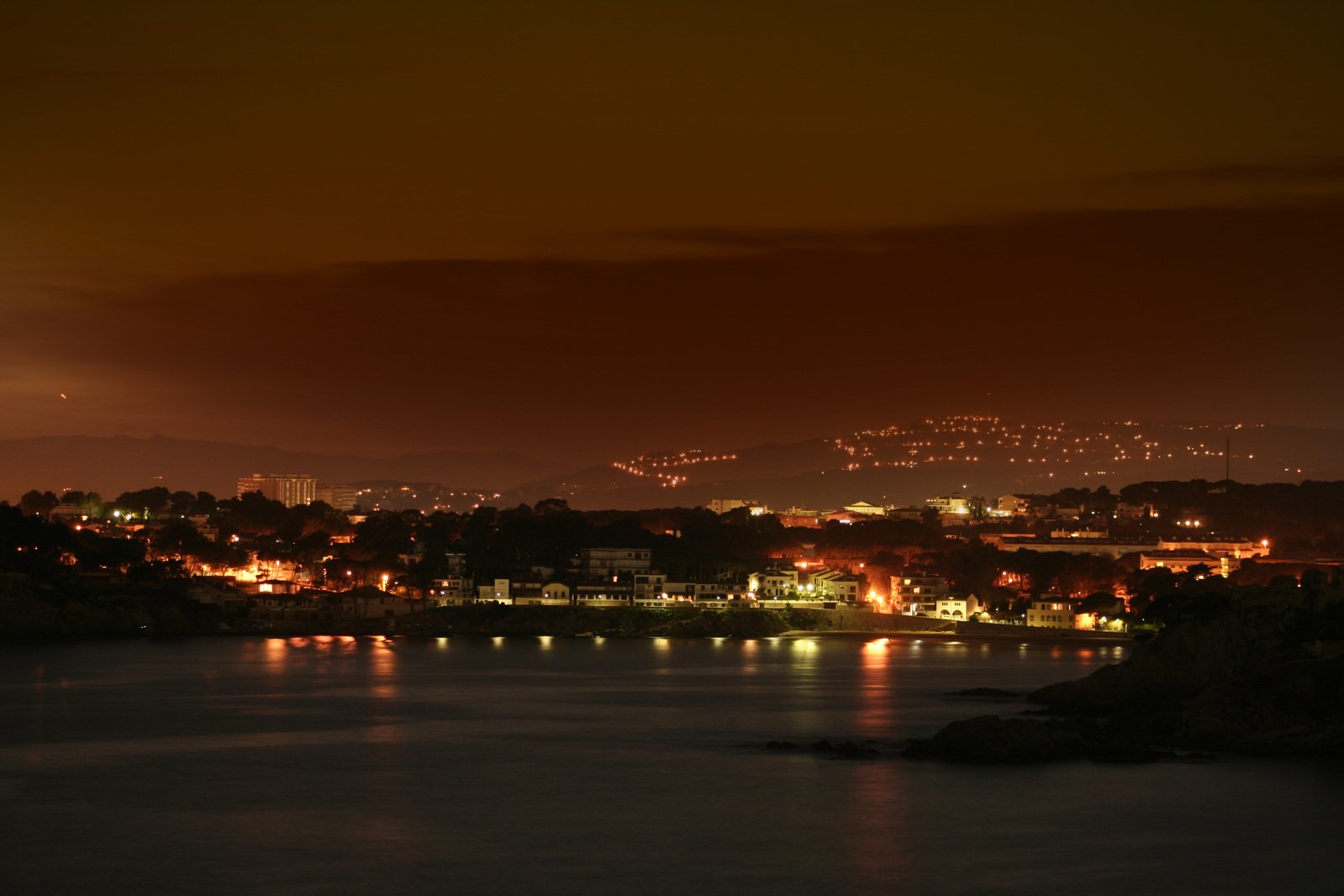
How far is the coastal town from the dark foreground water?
1049 inches

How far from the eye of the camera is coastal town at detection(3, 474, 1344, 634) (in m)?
56.9

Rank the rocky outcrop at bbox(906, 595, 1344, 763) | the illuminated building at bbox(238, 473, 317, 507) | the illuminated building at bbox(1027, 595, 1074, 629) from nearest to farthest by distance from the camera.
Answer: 1. the rocky outcrop at bbox(906, 595, 1344, 763)
2. the illuminated building at bbox(1027, 595, 1074, 629)
3. the illuminated building at bbox(238, 473, 317, 507)

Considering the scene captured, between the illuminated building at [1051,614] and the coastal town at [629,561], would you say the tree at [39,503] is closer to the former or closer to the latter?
the coastal town at [629,561]

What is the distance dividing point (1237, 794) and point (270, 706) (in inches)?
675

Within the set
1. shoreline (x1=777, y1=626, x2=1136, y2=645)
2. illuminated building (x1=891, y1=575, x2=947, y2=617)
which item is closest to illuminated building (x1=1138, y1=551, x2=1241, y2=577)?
illuminated building (x1=891, y1=575, x2=947, y2=617)

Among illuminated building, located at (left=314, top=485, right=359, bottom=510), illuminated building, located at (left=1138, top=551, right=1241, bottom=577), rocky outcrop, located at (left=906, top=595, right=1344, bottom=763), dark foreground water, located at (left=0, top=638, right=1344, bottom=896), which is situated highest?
illuminated building, located at (left=314, top=485, right=359, bottom=510)

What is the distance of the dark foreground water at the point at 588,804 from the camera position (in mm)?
14750

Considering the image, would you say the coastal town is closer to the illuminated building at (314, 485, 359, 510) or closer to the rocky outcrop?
the rocky outcrop

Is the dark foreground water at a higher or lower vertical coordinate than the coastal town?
lower

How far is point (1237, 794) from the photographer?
18.4 meters

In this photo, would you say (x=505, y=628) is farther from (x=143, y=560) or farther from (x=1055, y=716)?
(x=1055, y=716)

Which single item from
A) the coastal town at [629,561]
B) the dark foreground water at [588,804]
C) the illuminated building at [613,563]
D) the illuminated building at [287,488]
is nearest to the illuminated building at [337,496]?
the illuminated building at [287,488]

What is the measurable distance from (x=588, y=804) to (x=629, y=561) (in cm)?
4626

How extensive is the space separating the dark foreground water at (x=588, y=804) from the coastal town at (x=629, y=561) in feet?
87.4
